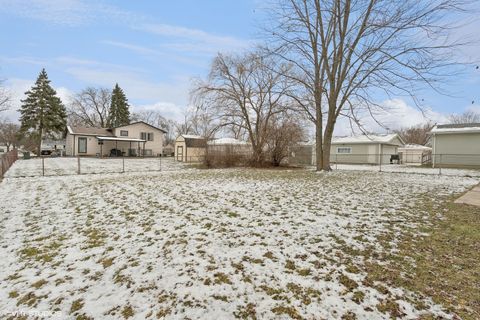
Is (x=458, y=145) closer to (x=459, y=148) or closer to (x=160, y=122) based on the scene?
(x=459, y=148)

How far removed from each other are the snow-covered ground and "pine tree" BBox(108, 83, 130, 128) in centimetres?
4490

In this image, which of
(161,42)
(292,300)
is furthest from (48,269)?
(161,42)

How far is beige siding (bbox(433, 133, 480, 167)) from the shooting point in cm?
1874

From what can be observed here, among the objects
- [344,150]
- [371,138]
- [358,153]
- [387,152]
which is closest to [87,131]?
[344,150]

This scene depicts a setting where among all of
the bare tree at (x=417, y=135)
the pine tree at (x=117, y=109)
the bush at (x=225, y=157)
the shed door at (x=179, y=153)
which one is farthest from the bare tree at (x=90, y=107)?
the bare tree at (x=417, y=135)

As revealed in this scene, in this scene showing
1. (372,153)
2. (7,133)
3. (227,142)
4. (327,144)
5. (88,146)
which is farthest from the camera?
(7,133)

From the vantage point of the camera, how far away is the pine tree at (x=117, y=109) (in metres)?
47.3

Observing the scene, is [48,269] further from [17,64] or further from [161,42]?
[17,64]

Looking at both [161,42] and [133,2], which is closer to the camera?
[133,2]

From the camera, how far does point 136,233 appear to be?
435cm

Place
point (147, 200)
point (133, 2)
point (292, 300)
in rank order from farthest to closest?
point (133, 2) → point (147, 200) → point (292, 300)

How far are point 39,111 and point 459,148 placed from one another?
153ft

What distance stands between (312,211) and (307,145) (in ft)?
55.5

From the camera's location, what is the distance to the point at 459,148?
1944 cm
